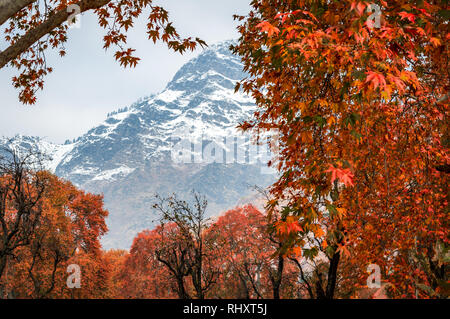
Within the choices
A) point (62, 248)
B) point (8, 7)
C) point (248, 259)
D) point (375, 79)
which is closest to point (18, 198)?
point (8, 7)

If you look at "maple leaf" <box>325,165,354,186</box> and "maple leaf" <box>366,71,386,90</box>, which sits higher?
"maple leaf" <box>366,71,386,90</box>

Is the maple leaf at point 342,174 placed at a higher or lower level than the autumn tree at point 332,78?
lower

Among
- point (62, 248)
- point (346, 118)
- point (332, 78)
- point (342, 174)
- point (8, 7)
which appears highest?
point (332, 78)

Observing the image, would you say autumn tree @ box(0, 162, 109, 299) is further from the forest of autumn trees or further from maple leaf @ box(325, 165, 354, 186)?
maple leaf @ box(325, 165, 354, 186)

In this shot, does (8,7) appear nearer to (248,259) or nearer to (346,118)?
(346,118)

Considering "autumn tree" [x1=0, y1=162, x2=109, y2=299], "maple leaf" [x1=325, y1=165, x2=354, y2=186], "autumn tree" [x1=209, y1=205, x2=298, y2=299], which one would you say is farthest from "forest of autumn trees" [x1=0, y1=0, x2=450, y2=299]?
"autumn tree" [x1=0, y1=162, x2=109, y2=299]

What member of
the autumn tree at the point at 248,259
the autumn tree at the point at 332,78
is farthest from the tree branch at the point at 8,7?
the autumn tree at the point at 248,259

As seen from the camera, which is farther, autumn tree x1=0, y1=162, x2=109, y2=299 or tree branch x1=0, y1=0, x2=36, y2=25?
autumn tree x1=0, y1=162, x2=109, y2=299

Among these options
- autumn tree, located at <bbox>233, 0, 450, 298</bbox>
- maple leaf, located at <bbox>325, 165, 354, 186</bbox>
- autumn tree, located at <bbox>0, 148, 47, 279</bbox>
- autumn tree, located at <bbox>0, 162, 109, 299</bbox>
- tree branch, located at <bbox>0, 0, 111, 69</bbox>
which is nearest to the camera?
maple leaf, located at <bbox>325, 165, 354, 186</bbox>

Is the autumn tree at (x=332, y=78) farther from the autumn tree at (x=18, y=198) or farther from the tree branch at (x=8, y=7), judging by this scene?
the autumn tree at (x=18, y=198)

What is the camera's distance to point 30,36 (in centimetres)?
342

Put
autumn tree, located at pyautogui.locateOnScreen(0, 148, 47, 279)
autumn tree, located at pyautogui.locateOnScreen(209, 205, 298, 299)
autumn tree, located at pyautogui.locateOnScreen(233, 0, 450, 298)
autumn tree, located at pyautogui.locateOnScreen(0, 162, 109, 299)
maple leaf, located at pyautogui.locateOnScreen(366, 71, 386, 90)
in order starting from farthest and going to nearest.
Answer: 1. autumn tree, located at pyautogui.locateOnScreen(0, 162, 109, 299)
2. autumn tree, located at pyautogui.locateOnScreen(209, 205, 298, 299)
3. autumn tree, located at pyautogui.locateOnScreen(0, 148, 47, 279)
4. autumn tree, located at pyautogui.locateOnScreen(233, 0, 450, 298)
5. maple leaf, located at pyautogui.locateOnScreen(366, 71, 386, 90)
